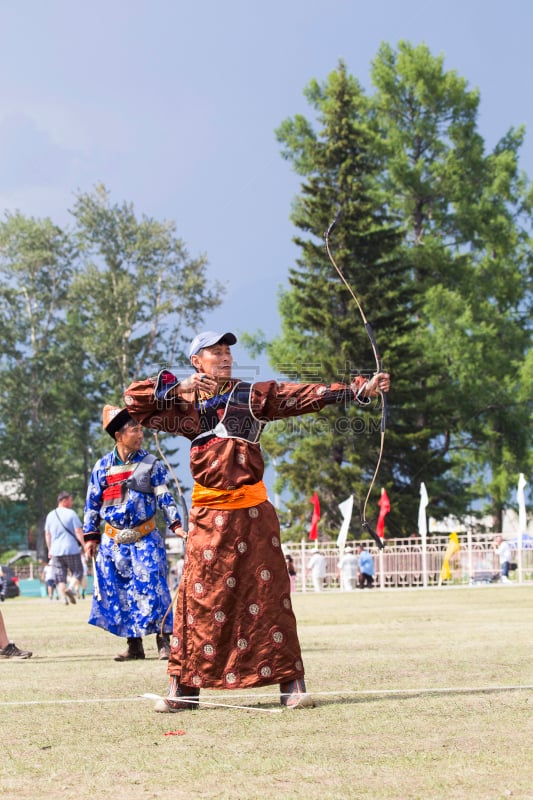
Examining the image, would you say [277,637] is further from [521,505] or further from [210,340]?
[521,505]

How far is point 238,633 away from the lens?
6.03 metres

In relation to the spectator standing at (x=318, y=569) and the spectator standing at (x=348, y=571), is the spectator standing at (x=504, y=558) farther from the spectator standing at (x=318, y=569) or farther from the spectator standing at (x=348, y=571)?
the spectator standing at (x=318, y=569)

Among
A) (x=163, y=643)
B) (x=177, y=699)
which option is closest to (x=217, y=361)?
(x=177, y=699)

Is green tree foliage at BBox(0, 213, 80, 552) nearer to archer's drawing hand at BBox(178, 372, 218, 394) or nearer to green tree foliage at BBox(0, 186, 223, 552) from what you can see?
green tree foliage at BBox(0, 186, 223, 552)

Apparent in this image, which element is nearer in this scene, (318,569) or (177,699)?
(177,699)

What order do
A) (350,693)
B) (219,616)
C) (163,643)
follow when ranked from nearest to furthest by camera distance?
(219,616) → (350,693) → (163,643)

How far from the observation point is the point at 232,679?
19.6ft

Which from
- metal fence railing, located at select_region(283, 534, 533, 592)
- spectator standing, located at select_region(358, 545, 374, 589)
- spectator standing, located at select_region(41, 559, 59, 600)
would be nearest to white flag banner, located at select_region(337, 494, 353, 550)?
spectator standing, located at select_region(358, 545, 374, 589)

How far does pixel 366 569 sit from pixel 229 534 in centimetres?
2959

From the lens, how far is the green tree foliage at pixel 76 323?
53906 mm

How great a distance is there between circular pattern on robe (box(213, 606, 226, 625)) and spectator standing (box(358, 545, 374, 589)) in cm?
2952

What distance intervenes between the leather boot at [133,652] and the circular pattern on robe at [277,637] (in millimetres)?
3744

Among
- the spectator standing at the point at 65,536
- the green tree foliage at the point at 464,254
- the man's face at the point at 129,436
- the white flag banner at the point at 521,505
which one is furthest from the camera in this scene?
the green tree foliage at the point at 464,254

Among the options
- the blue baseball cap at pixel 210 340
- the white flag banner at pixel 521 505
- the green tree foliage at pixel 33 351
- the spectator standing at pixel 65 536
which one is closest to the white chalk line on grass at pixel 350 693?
the blue baseball cap at pixel 210 340
